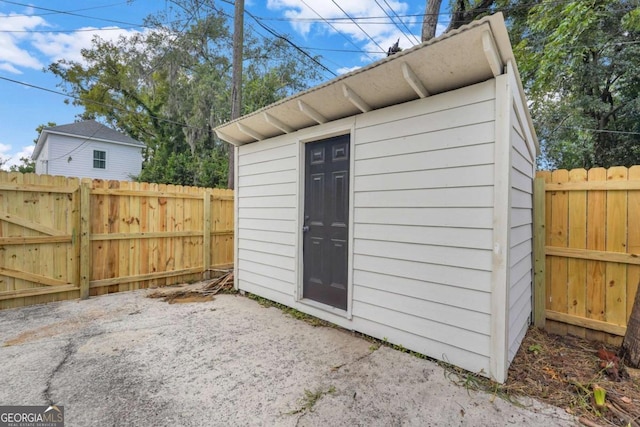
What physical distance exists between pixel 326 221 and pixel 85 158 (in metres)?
13.7

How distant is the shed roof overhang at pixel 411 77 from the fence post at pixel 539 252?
704 mm

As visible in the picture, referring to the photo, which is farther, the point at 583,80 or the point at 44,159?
the point at 44,159

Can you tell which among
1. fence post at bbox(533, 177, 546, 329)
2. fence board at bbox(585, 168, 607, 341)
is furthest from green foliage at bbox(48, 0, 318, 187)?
fence board at bbox(585, 168, 607, 341)

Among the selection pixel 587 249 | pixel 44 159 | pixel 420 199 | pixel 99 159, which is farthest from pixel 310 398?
pixel 44 159

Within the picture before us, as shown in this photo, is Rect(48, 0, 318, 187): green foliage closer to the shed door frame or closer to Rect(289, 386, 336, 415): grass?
the shed door frame

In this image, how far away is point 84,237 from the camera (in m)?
3.77

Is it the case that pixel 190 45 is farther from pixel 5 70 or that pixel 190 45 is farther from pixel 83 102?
pixel 83 102

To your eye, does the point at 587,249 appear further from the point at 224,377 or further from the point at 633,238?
the point at 224,377

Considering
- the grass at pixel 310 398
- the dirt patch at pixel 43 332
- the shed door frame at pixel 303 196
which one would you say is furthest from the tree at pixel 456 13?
the dirt patch at pixel 43 332

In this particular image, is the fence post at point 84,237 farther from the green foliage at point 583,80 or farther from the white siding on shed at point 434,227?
the green foliage at point 583,80

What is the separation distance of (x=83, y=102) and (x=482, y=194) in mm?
18529

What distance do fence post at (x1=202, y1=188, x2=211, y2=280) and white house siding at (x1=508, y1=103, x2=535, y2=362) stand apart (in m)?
4.42

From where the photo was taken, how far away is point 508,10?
7059mm

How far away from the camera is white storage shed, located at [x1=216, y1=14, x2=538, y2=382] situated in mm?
1947
